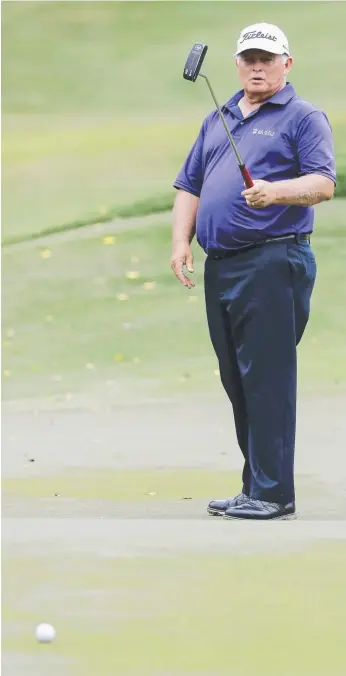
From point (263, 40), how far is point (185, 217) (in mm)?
865

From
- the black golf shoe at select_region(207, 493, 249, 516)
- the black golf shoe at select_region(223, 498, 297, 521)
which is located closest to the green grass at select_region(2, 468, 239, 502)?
the black golf shoe at select_region(207, 493, 249, 516)

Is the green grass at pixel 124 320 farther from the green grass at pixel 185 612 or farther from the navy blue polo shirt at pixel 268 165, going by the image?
the green grass at pixel 185 612

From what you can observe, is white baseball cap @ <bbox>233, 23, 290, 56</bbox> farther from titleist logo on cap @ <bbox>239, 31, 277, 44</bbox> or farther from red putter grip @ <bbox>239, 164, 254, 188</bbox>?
red putter grip @ <bbox>239, 164, 254, 188</bbox>

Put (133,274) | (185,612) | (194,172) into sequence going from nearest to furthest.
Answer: (185,612) < (194,172) < (133,274)

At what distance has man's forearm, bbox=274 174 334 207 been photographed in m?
7.46

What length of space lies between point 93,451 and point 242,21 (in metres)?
6.94

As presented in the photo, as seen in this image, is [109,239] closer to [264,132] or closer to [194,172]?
[194,172]

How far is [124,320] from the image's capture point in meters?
14.3

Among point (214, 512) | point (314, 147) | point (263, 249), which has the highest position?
point (314, 147)

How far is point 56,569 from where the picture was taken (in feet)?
21.9

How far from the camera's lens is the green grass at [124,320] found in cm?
1273

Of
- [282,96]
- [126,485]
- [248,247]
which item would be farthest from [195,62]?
[126,485]

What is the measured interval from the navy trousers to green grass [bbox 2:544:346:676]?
84 centimetres

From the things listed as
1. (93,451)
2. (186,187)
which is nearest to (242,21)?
(93,451)
